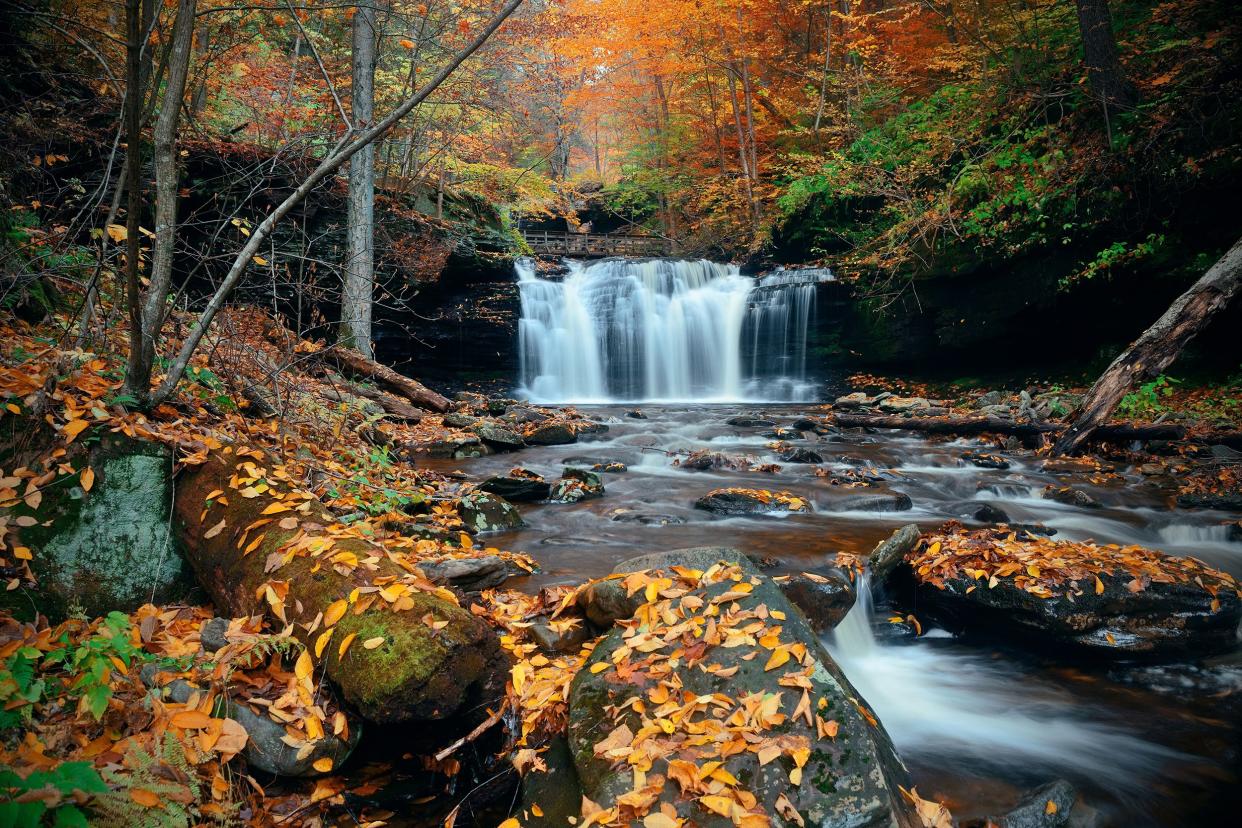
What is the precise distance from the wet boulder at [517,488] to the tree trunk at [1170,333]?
7935 mm

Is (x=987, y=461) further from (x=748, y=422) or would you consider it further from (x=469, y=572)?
(x=469, y=572)

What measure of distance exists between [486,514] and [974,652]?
4.23 meters

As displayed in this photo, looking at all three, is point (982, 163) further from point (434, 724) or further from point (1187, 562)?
point (434, 724)

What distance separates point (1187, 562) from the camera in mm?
4574

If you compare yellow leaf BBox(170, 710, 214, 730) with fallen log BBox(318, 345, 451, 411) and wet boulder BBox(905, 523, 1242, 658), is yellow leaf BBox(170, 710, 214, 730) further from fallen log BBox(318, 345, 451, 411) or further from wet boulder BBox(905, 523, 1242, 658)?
fallen log BBox(318, 345, 451, 411)

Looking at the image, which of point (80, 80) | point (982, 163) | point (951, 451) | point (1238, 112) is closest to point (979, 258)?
point (982, 163)

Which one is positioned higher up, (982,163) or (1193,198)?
(982,163)

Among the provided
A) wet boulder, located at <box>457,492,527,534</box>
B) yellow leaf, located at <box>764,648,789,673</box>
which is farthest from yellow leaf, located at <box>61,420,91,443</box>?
yellow leaf, located at <box>764,648,789,673</box>

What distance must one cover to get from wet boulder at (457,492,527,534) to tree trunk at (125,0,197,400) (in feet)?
9.22

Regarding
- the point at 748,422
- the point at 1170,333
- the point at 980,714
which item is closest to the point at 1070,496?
the point at 1170,333

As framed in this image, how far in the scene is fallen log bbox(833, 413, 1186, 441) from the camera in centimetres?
889

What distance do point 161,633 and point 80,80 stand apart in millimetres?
9069

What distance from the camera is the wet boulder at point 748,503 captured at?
720 centimetres

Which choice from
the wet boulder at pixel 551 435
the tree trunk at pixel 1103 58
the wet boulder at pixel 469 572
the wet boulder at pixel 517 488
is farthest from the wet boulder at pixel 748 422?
the wet boulder at pixel 469 572
